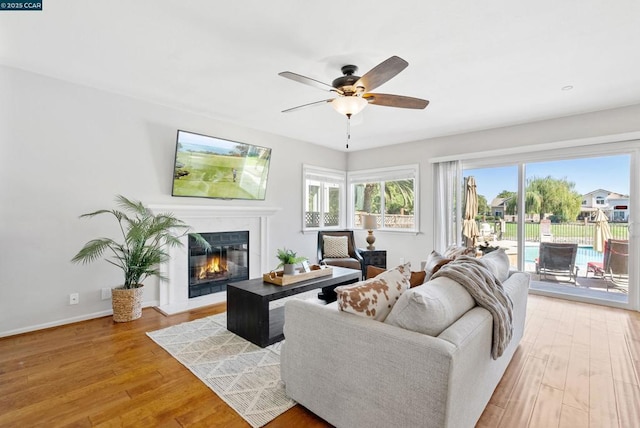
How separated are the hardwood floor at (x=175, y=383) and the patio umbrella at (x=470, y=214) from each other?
1915 millimetres

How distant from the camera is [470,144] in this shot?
189 inches

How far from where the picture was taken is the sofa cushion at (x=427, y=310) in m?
1.42

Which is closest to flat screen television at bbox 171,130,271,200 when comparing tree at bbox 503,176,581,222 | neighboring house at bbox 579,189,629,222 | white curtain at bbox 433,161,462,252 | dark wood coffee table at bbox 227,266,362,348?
dark wood coffee table at bbox 227,266,362,348

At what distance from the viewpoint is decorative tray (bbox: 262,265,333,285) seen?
117 inches

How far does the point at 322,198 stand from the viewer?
19.8 feet

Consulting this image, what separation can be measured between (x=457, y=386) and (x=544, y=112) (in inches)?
157

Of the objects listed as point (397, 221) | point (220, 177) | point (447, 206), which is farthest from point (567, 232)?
point (220, 177)

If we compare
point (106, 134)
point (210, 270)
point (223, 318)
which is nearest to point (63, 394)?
point (223, 318)

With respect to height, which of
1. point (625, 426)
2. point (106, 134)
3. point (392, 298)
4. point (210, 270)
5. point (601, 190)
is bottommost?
point (625, 426)

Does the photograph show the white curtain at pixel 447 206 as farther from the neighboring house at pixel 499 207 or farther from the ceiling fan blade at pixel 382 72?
the ceiling fan blade at pixel 382 72

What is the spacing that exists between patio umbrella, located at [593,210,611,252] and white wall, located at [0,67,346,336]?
221 inches

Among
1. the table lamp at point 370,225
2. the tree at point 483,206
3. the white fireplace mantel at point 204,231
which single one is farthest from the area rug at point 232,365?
the tree at point 483,206

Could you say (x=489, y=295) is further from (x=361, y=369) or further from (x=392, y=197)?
(x=392, y=197)

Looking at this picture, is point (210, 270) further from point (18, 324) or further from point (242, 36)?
point (242, 36)
